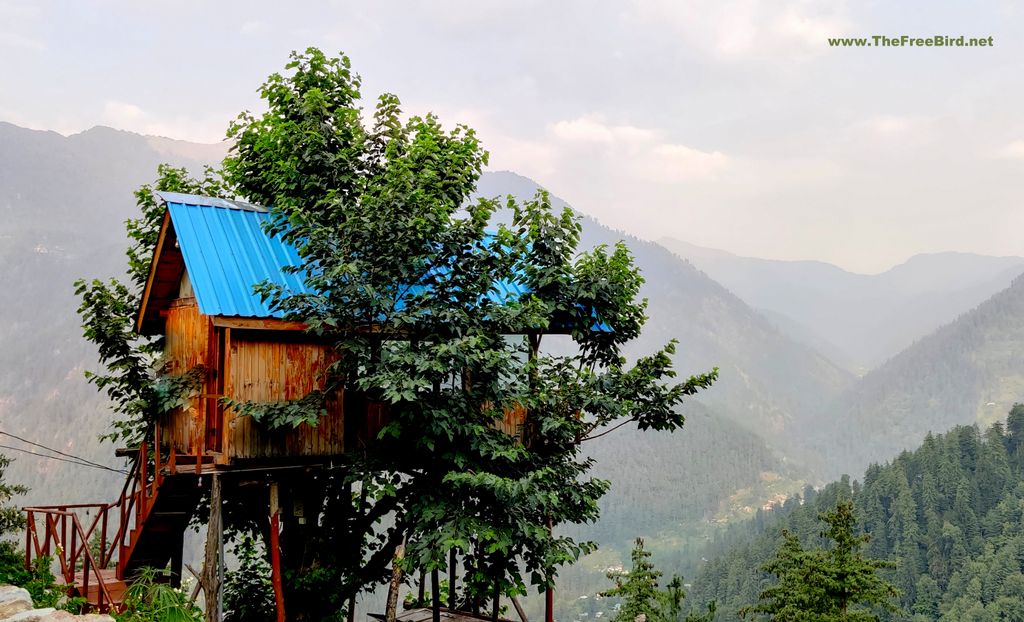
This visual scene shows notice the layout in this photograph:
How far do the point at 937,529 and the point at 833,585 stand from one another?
257 ft

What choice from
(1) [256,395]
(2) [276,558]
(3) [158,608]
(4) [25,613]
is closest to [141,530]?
(2) [276,558]

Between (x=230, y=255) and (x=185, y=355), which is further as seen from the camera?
(x=185, y=355)

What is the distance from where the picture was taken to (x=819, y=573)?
2273 centimetres

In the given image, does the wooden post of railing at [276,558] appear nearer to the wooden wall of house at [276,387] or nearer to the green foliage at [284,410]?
the wooden wall of house at [276,387]

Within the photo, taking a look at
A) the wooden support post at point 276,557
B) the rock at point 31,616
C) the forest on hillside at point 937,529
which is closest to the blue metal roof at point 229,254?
the wooden support post at point 276,557

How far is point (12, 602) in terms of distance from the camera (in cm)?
953

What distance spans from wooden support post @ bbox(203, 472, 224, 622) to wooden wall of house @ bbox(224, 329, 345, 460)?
72cm

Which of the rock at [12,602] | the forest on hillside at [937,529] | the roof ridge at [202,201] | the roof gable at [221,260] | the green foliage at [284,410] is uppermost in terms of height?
the roof ridge at [202,201]

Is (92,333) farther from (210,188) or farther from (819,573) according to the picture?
(819,573)

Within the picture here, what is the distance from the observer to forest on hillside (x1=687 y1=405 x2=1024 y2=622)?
80438 millimetres

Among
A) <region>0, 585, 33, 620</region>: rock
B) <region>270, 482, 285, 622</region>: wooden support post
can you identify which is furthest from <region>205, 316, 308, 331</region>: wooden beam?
<region>0, 585, 33, 620</region>: rock

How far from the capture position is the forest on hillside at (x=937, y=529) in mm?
80438

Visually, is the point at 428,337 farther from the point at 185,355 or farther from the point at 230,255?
the point at 185,355

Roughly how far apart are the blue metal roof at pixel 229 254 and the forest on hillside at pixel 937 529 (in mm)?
73893
